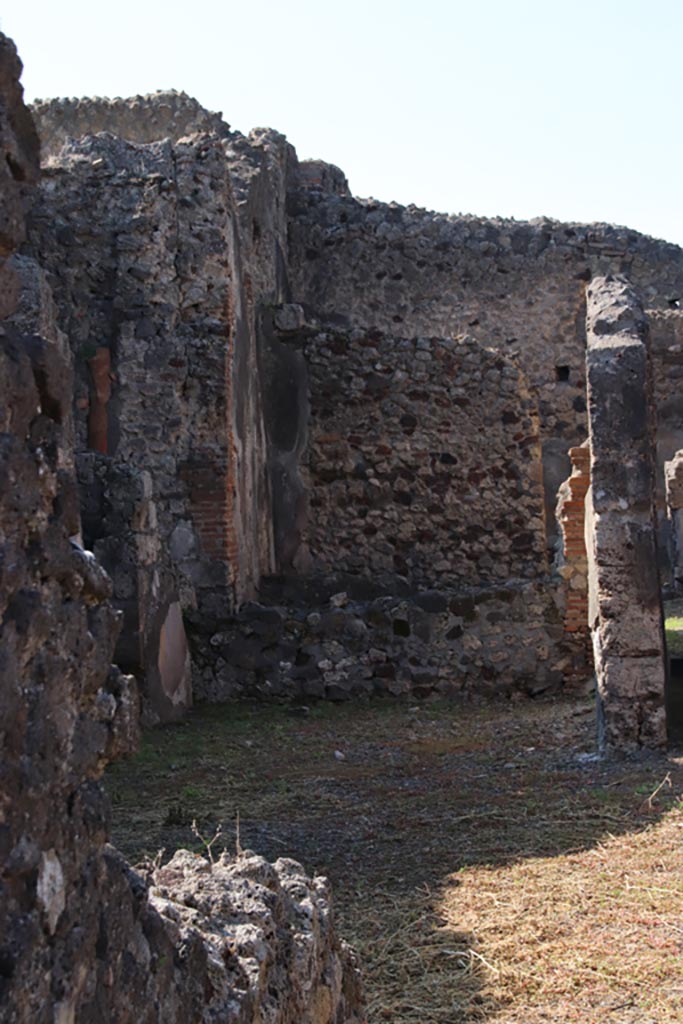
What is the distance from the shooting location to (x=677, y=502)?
14.3 meters

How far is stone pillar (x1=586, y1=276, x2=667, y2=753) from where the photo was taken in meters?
6.98

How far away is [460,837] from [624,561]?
2276mm

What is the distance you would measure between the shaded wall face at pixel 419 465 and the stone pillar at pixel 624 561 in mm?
4470

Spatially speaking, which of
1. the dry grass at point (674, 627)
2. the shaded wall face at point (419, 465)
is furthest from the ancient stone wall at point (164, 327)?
the dry grass at point (674, 627)

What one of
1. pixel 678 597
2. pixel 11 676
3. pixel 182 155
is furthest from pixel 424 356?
pixel 11 676

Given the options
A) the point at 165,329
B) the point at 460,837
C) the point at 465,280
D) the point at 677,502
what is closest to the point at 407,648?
the point at 165,329

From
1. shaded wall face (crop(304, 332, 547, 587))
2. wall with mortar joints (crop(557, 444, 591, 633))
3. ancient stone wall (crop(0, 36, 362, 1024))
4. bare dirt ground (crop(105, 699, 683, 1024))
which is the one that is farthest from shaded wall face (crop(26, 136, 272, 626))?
ancient stone wall (crop(0, 36, 362, 1024))

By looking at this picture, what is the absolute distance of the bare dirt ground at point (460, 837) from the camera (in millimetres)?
3674

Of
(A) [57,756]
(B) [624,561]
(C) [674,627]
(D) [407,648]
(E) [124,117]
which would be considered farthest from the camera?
(E) [124,117]

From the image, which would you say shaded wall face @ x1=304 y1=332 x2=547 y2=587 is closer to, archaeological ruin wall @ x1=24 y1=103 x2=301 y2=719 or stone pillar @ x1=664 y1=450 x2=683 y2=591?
archaeological ruin wall @ x1=24 y1=103 x2=301 y2=719

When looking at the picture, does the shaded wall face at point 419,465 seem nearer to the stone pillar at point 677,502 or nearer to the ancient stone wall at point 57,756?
the stone pillar at point 677,502

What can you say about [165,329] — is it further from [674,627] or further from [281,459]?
[674,627]

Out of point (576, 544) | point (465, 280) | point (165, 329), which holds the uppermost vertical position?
point (465, 280)

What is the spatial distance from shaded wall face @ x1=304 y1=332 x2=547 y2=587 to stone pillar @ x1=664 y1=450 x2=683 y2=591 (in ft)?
9.24
